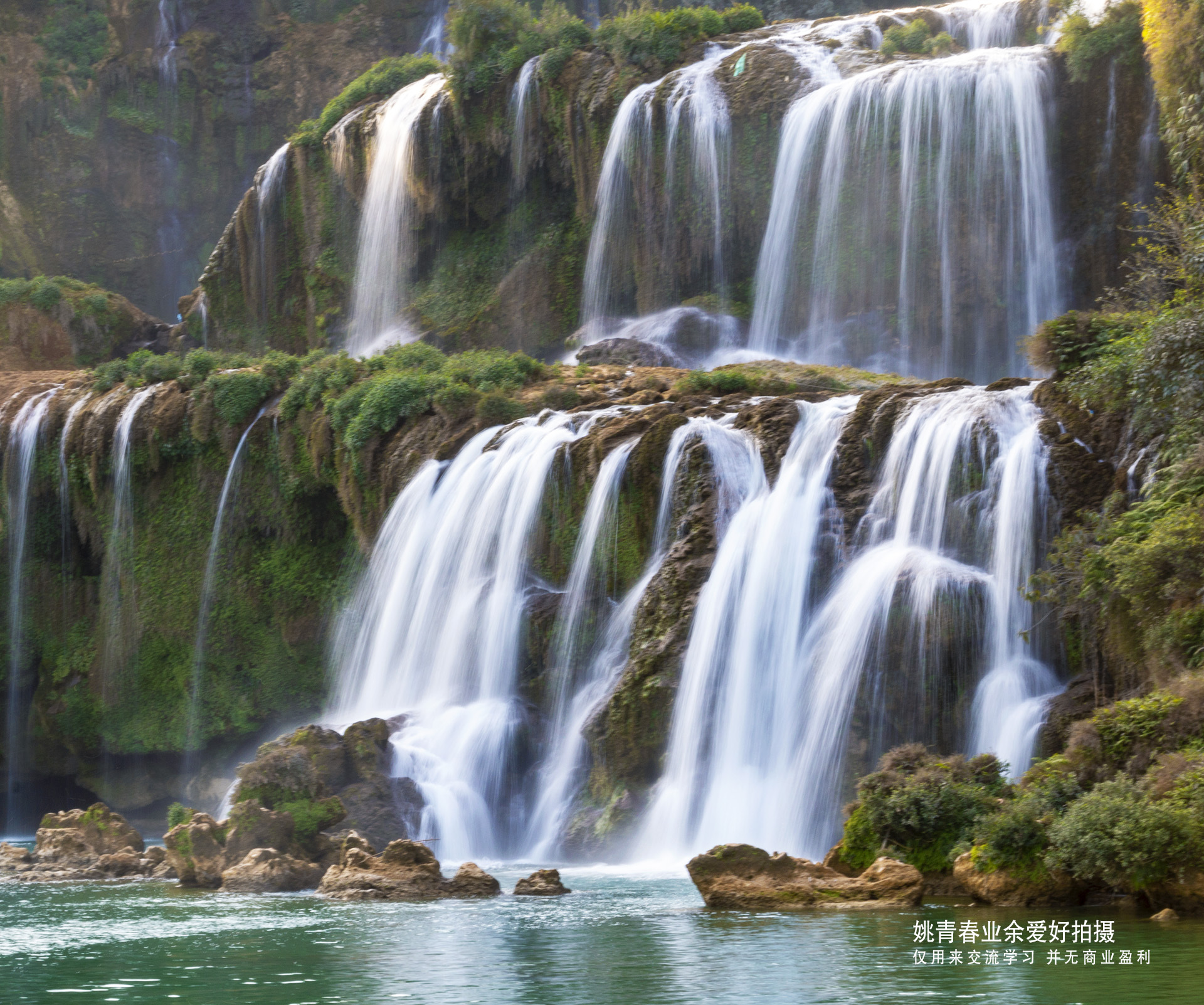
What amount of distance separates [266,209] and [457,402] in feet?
74.3

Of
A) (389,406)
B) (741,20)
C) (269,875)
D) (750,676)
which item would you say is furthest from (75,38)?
(269,875)

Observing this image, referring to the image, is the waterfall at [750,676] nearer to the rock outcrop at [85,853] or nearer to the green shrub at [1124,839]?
the green shrub at [1124,839]

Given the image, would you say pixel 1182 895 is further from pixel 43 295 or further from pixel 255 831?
pixel 43 295

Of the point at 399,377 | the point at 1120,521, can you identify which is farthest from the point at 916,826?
the point at 399,377

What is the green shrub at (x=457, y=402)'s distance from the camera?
96.8ft

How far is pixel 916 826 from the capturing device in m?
14.8

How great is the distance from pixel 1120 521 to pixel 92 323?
3711 centimetres

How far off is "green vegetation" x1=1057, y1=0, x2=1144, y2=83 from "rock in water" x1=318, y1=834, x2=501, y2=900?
24539mm

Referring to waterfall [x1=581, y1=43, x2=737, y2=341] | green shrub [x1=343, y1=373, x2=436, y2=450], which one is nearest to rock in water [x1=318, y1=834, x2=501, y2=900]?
green shrub [x1=343, y1=373, x2=436, y2=450]

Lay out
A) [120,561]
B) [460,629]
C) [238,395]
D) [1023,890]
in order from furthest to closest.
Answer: [120,561], [238,395], [460,629], [1023,890]

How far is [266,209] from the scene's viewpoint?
49.0 metres

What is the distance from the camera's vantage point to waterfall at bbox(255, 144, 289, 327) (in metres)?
48.9

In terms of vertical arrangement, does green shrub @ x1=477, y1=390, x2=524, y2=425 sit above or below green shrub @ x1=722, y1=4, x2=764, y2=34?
below

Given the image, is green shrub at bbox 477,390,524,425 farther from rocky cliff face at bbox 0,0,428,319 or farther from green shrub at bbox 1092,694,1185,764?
rocky cliff face at bbox 0,0,428,319
